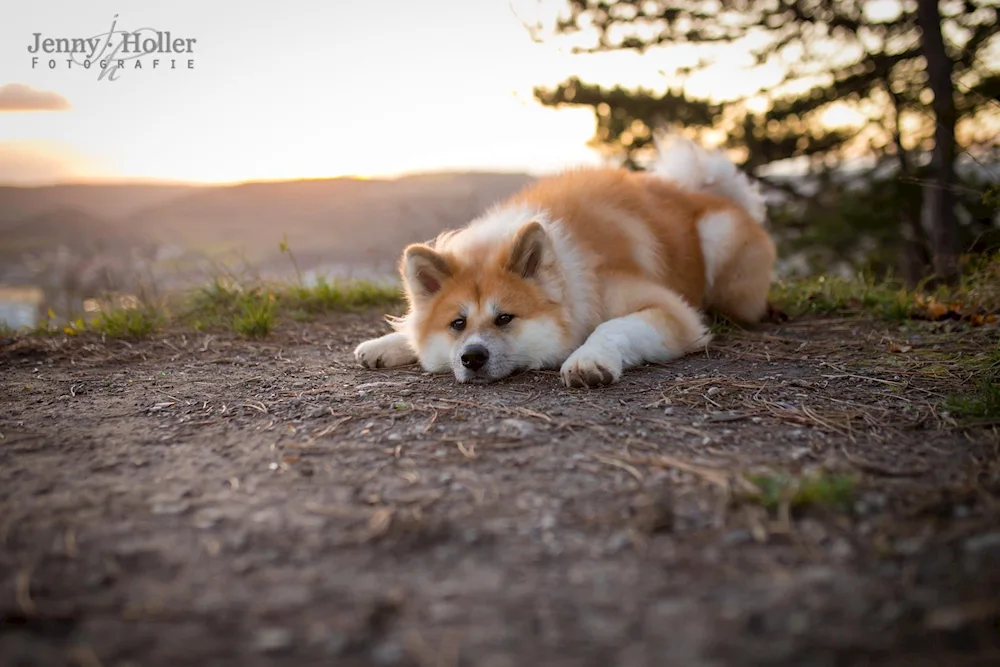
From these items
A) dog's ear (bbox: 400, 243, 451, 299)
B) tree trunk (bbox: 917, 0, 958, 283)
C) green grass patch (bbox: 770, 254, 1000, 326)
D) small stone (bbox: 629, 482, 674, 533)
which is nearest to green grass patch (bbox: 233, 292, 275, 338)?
dog's ear (bbox: 400, 243, 451, 299)

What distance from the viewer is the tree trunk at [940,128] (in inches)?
275

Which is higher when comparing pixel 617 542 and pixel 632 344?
pixel 632 344

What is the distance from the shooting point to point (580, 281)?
3.76 metres

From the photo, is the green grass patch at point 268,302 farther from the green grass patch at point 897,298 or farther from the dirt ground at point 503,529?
the green grass patch at point 897,298

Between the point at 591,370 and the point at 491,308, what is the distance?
66 cm

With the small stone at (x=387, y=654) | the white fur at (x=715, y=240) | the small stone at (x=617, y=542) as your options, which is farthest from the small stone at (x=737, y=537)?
the white fur at (x=715, y=240)

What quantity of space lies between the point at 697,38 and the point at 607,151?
192 cm

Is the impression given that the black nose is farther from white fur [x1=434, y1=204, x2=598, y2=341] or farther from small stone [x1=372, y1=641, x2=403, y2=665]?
small stone [x1=372, y1=641, x2=403, y2=665]

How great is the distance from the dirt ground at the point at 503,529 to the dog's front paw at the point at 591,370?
0.11 m

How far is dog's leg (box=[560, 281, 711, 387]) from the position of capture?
3162 millimetres

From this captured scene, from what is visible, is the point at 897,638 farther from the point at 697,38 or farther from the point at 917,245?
the point at 917,245

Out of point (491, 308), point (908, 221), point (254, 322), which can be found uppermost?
point (908, 221)

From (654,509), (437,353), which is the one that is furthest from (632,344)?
(654,509)

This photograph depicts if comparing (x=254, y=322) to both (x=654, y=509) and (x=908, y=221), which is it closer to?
(x=654, y=509)
